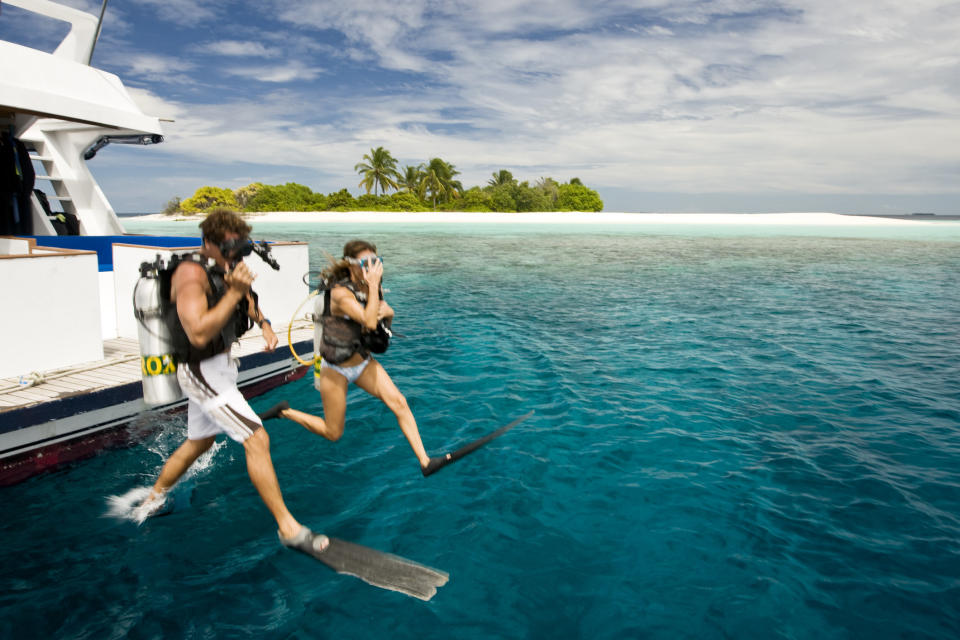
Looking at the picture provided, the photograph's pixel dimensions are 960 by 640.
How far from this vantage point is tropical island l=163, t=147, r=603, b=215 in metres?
88.8

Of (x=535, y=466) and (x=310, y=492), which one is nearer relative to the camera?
(x=310, y=492)

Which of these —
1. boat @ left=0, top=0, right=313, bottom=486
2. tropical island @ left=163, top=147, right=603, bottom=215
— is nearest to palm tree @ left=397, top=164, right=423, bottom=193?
tropical island @ left=163, top=147, right=603, bottom=215

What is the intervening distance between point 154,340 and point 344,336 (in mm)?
1713

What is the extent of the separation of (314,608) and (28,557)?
2.52 m

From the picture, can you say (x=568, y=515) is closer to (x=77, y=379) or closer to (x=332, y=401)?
(x=332, y=401)

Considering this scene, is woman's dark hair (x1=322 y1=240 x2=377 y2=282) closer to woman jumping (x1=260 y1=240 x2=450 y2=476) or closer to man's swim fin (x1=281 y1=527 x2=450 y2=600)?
woman jumping (x1=260 y1=240 x2=450 y2=476)

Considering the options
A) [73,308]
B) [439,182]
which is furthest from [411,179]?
[73,308]

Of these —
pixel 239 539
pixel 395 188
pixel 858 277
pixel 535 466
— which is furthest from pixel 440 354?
pixel 395 188

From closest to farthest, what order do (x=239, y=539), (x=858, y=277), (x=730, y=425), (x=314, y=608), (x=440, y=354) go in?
(x=314, y=608), (x=239, y=539), (x=730, y=425), (x=440, y=354), (x=858, y=277)

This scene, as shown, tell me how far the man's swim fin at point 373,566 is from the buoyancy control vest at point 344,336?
56.2 inches

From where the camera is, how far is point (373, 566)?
13.9 ft

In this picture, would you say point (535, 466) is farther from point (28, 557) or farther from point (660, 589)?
point (28, 557)

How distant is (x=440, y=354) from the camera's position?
11.3 metres

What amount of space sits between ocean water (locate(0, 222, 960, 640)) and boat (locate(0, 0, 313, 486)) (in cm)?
43
